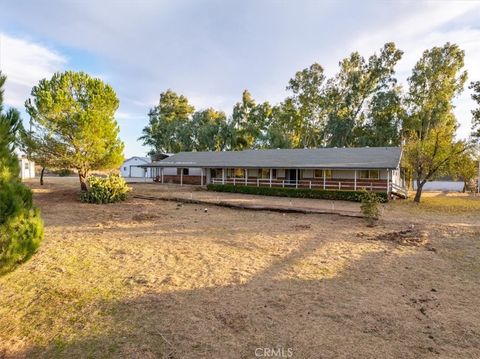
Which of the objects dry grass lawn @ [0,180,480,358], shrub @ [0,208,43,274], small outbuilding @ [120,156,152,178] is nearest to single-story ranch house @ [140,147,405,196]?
dry grass lawn @ [0,180,480,358]

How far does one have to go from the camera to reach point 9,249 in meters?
4.85

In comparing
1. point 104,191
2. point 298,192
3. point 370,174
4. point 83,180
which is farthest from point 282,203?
point 83,180

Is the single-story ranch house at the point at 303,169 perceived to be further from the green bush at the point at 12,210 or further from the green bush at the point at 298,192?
the green bush at the point at 12,210

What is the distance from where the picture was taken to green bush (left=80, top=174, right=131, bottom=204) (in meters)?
19.4

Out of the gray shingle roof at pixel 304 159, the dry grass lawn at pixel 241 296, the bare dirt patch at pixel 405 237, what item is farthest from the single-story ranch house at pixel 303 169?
the dry grass lawn at pixel 241 296

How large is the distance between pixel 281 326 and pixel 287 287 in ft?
5.49

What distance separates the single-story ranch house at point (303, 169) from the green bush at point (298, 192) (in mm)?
1637

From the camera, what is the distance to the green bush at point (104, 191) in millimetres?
19422

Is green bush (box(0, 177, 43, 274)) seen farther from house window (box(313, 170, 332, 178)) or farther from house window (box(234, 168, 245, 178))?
house window (box(234, 168, 245, 178))

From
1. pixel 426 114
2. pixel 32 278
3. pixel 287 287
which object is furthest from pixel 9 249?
→ pixel 426 114

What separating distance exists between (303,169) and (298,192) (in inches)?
130

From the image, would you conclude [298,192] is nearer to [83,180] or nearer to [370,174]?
[370,174]

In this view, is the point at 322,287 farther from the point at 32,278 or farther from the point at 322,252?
the point at 32,278

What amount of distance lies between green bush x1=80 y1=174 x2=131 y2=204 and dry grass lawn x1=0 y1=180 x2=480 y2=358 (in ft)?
25.4
